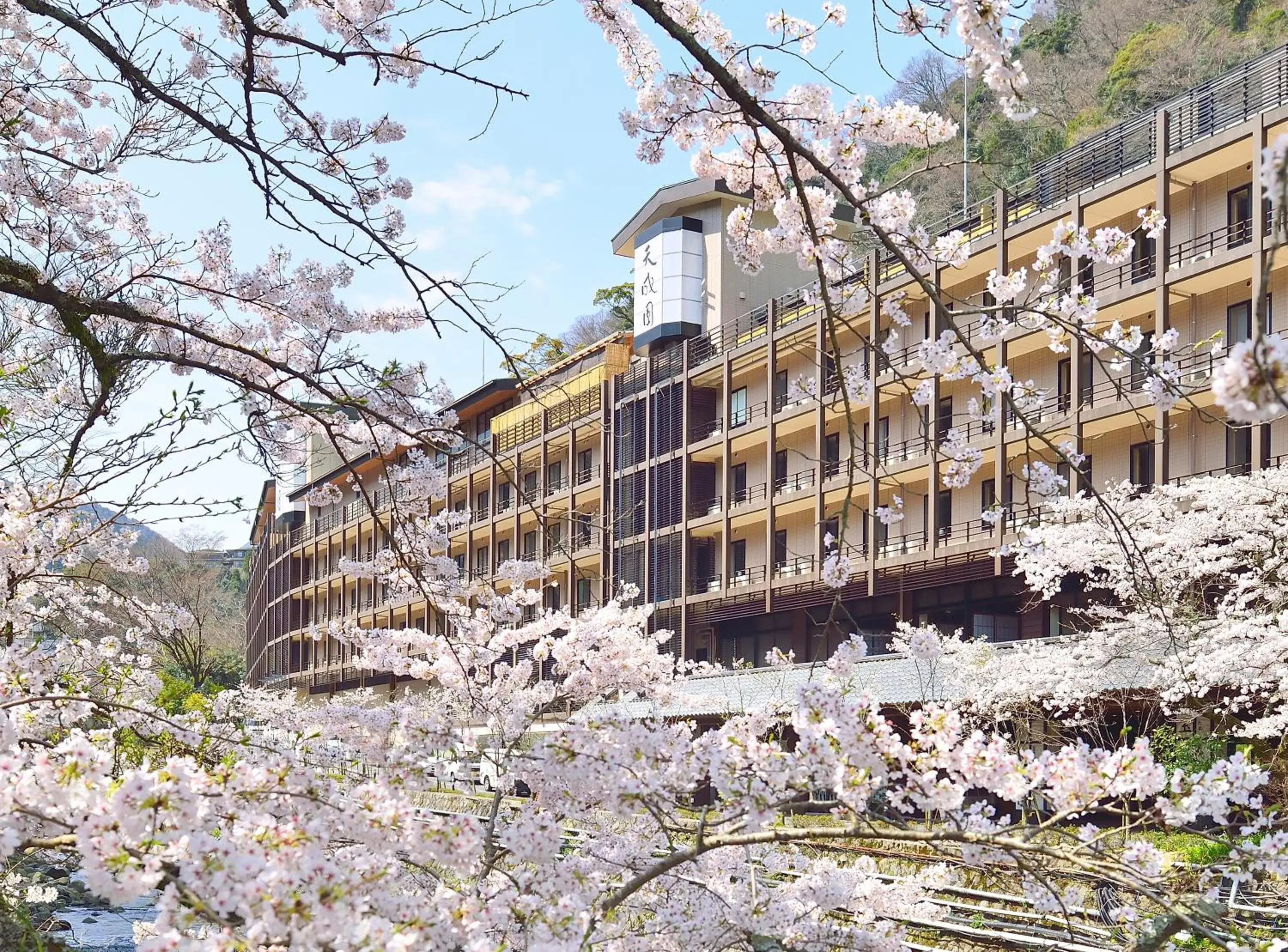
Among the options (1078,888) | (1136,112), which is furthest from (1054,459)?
(1136,112)

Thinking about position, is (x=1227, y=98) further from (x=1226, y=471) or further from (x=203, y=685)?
(x=203, y=685)

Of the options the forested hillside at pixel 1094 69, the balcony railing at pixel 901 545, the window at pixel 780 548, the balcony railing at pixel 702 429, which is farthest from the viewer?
the forested hillside at pixel 1094 69

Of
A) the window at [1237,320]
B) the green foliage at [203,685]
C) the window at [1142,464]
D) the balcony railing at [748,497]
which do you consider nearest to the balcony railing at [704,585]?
the balcony railing at [748,497]

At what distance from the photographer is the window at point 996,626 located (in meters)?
30.7

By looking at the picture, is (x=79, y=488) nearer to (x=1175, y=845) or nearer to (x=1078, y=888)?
(x=1078, y=888)

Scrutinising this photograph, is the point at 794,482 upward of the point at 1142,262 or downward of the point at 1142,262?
downward

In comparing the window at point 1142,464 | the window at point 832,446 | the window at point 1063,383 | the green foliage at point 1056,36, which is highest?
the green foliage at point 1056,36

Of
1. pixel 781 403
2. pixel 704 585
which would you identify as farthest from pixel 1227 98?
pixel 704 585

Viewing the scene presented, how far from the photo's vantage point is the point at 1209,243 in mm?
25484

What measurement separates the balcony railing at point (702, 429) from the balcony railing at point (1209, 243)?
668 inches

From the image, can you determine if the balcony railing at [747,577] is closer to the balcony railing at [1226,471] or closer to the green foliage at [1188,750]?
the balcony railing at [1226,471]

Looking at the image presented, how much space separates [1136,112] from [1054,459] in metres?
31.0

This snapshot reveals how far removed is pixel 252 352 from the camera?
20.9 feet

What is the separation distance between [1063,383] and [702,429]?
1435cm
